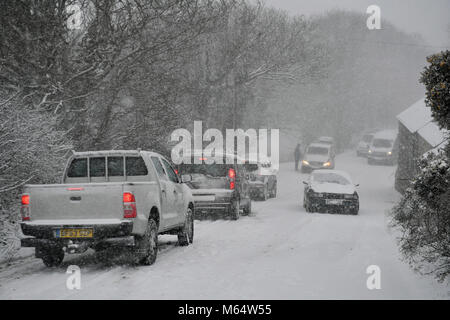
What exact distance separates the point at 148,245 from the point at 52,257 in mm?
1577

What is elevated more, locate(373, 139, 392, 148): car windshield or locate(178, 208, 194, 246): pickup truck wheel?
locate(373, 139, 392, 148): car windshield

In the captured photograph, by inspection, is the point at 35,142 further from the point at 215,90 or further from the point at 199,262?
the point at 215,90

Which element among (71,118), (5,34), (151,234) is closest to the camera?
(151,234)

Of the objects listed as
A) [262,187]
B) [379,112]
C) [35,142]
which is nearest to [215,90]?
[262,187]

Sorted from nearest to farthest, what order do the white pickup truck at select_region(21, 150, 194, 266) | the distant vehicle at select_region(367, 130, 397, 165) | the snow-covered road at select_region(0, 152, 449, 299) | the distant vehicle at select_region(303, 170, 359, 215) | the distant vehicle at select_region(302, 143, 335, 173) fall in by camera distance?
the snow-covered road at select_region(0, 152, 449, 299), the white pickup truck at select_region(21, 150, 194, 266), the distant vehicle at select_region(303, 170, 359, 215), the distant vehicle at select_region(302, 143, 335, 173), the distant vehicle at select_region(367, 130, 397, 165)

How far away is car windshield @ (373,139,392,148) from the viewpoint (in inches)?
1983

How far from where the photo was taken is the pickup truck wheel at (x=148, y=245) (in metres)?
9.29

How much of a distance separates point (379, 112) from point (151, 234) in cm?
7570

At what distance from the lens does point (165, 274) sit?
8.88 m

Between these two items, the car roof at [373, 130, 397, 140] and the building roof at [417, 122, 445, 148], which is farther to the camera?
the car roof at [373, 130, 397, 140]

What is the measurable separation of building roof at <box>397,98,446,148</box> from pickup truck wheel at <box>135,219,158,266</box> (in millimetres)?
12627

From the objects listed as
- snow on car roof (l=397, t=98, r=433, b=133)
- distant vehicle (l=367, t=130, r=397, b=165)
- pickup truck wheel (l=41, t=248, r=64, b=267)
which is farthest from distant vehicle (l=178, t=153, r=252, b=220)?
distant vehicle (l=367, t=130, r=397, b=165)

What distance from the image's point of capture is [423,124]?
24641 millimetres

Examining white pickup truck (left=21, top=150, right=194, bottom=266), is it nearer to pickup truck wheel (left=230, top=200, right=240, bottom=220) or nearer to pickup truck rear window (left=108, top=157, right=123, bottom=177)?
pickup truck rear window (left=108, top=157, right=123, bottom=177)
